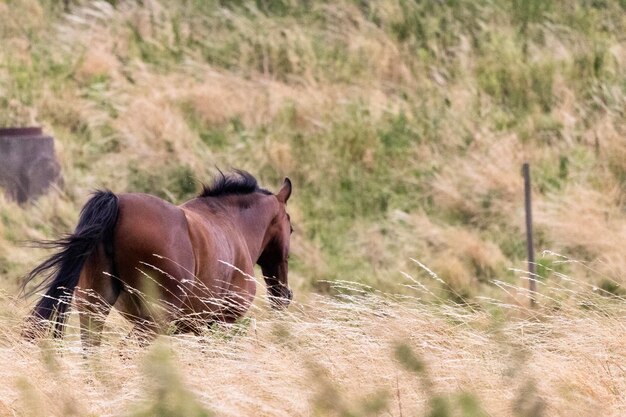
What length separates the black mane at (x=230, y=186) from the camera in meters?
6.95

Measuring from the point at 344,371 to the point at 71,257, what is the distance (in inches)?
62.8

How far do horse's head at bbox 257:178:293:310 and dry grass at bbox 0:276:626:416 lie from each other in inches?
81.4

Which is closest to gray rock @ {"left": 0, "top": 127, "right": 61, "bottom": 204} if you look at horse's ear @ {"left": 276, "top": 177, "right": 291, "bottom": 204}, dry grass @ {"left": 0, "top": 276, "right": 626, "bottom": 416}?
horse's ear @ {"left": 276, "top": 177, "right": 291, "bottom": 204}

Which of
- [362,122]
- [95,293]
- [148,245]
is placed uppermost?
[148,245]

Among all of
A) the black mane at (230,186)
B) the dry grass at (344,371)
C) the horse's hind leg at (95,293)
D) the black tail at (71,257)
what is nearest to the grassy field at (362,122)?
the black mane at (230,186)

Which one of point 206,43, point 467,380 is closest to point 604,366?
point 467,380

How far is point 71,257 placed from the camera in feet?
17.9

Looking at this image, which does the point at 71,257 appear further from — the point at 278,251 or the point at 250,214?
the point at 278,251

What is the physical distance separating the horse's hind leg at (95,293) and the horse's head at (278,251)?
68.7 inches

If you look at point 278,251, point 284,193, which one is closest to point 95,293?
point 278,251

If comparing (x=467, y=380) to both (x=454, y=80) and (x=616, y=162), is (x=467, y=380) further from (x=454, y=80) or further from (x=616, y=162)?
(x=454, y=80)

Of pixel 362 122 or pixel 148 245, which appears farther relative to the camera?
pixel 362 122

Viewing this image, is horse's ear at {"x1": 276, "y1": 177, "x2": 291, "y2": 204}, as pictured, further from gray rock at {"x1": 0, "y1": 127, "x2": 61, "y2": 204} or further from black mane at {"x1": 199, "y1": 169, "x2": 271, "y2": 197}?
gray rock at {"x1": 0, "y1": 127, "x2": 61, "y2": 204}

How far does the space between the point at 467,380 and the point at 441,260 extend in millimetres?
6015
